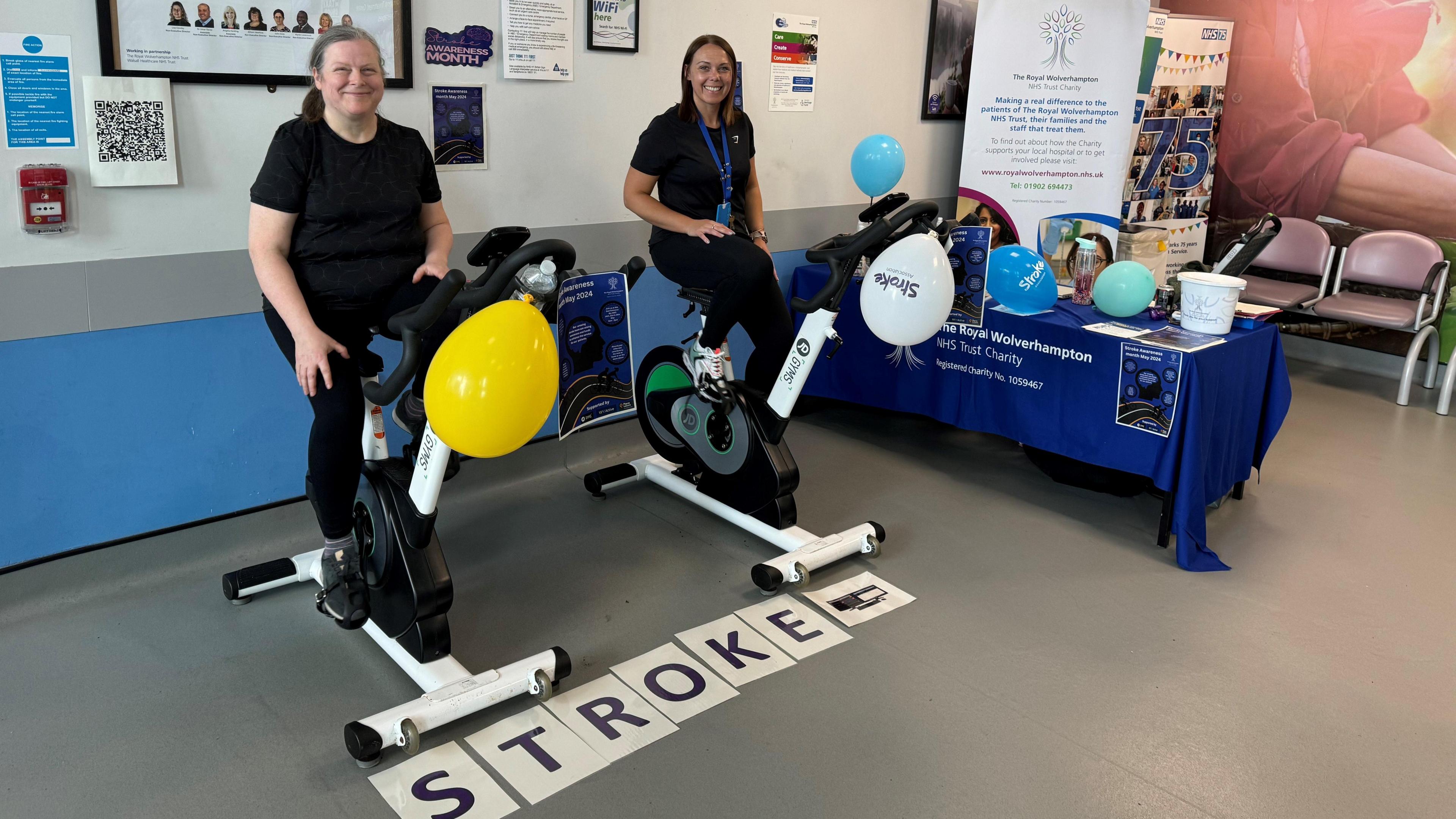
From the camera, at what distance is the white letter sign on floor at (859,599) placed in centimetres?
297

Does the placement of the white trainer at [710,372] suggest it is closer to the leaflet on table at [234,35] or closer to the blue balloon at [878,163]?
the leaflet on table at [234,35]

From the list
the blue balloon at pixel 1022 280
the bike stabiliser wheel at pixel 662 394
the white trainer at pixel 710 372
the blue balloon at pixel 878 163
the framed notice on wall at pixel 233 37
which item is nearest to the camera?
the framed notice on wall at pixel 233 37

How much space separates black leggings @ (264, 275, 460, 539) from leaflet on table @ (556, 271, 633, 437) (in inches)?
17.5

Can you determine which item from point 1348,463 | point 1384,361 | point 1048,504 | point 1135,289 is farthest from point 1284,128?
point 1048,504

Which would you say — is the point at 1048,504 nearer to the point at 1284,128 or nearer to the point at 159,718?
the point at 159,718

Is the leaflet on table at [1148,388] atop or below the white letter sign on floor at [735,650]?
atop

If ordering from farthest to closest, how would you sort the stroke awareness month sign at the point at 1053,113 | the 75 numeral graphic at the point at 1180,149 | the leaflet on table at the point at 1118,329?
the 75 numeral graphic at the point at 1180,149 < the stroke awareness month sign at the point at 1053,113 < the leaflet on table at the point at 1118,329

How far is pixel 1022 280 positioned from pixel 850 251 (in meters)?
1.09

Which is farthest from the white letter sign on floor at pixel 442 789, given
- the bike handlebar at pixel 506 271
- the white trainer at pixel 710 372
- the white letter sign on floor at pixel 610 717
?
the white trainer at pixel 710 372

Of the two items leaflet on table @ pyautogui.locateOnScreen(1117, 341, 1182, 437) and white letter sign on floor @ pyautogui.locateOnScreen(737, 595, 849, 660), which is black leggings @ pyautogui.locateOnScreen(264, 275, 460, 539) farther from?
leaflet on table @ pyautogui.locateOnScreen(1117, 341, 1182, 437)

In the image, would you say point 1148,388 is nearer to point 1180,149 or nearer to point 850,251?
point 850,251

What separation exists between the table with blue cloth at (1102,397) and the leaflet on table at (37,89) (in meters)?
3.05

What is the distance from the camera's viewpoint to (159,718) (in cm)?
238

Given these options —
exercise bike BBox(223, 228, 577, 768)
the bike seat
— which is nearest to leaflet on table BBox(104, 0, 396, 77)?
exercise bike BBox(223, 228, 577, 768)
